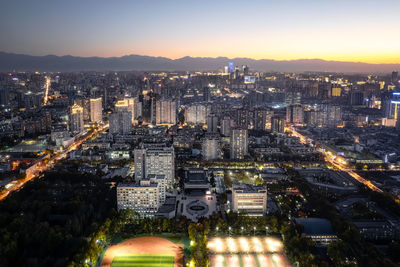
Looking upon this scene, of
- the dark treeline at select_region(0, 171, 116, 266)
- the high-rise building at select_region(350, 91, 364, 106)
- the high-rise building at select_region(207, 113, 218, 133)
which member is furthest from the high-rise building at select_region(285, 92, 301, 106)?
the dark treeline at select_region(0, 171, 116, 266)

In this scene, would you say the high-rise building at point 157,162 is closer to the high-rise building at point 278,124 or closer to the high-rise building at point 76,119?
the high-rise building at point 76,119

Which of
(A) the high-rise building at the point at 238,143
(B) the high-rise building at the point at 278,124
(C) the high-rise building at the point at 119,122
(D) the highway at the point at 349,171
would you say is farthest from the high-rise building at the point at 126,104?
(D) the highway at the point at 349,171

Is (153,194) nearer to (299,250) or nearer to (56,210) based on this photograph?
(56,210)

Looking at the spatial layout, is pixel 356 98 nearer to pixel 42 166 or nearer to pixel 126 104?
pixel 126 104

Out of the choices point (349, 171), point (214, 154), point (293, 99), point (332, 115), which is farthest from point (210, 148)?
point (293, 99)

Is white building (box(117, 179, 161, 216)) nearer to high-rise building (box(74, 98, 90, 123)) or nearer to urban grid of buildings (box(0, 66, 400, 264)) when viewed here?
urban grid of buildings (box(0, 66, 400, 264))

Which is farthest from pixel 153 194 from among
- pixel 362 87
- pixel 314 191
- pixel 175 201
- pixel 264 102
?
pixel 362 87
